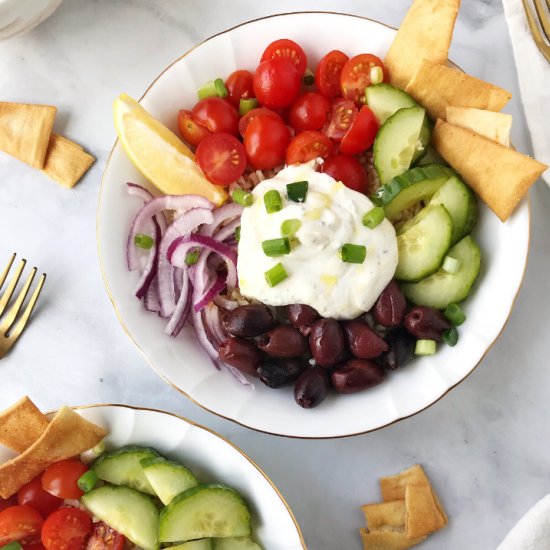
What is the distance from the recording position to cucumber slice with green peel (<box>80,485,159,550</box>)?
213cm

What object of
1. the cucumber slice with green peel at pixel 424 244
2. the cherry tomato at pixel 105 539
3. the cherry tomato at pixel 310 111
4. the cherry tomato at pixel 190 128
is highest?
the cherry tomato at pixel 190 128

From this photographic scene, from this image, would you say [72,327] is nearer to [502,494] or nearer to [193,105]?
[193,105]

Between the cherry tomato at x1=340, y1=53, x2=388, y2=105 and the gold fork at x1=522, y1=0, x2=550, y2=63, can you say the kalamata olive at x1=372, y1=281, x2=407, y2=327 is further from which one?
the gold fork at x1=522, y1=0, x2=550, y2=63

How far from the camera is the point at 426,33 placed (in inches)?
85.6

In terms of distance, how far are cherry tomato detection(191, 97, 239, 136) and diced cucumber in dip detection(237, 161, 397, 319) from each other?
1.20 ft

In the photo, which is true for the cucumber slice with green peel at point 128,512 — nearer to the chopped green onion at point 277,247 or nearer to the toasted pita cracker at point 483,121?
the chopped green onion at point 277,247

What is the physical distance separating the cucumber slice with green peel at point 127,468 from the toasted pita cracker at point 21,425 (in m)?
0.21

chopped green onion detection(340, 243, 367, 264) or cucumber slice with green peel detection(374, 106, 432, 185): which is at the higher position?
cucumber slice with green peel detection(374, 106, 432, 185)

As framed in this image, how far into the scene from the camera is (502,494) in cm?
241

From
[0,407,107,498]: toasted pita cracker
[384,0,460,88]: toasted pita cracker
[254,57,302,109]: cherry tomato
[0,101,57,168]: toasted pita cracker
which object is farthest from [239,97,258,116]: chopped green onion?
[0,407,107,498]: toasted pita cracker

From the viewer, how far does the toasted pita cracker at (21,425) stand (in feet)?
6.92

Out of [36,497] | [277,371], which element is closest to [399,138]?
[277,371]

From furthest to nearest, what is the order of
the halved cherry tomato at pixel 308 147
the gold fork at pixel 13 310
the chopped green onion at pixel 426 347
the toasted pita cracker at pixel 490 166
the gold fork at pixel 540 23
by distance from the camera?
the gold fork at pixel 13 310 < the gold fork at pixel 540 23 < the halved cherry tomato at pixel 308 147 < the chopped green onion at pixel 426 347 < the toasted pita cracker at pixel 490 166

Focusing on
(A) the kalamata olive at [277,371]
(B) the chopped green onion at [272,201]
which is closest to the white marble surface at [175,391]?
(A) the kalamata olive at [277,371]
